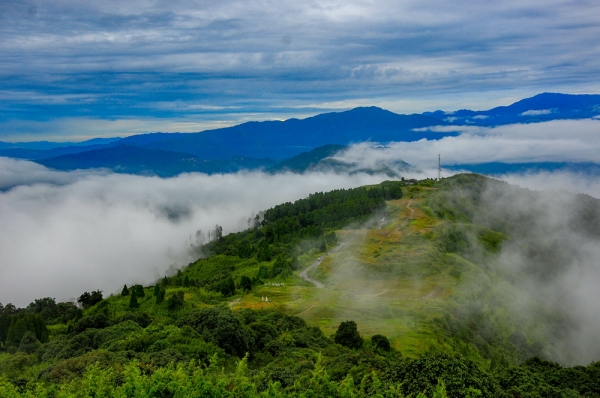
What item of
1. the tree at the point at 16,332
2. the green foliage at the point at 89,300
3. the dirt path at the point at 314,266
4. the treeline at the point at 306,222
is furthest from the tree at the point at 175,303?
the treeline at the point at 306,222

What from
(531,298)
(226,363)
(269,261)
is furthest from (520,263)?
(226,363)

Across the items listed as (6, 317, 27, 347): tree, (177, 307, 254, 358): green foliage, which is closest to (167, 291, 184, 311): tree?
(6, 317, 27, 347): tree

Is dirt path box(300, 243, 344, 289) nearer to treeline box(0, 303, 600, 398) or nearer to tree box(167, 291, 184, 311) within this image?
tree box(167, 291, 184, 311)

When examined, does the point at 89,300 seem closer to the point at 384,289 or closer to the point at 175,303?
the point at 175,303

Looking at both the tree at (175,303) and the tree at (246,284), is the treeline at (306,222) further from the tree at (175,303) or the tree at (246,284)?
the tree at (175,303)

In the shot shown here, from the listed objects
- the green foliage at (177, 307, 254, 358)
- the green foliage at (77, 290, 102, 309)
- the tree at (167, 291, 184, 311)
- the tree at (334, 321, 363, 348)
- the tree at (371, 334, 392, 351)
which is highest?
the green foliage at (177, 307, 254, 358)

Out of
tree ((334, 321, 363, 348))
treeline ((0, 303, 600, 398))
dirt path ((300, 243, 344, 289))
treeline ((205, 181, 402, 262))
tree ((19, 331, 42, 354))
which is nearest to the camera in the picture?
treeline ((0, 303, 600, 398))

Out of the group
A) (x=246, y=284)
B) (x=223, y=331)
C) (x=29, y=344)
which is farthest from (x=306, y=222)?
(x=223, y=331)

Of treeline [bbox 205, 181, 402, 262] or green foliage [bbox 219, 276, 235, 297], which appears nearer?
green foliage [bbox 219, 276, 235, 297]

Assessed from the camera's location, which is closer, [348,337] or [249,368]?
[249,368]
